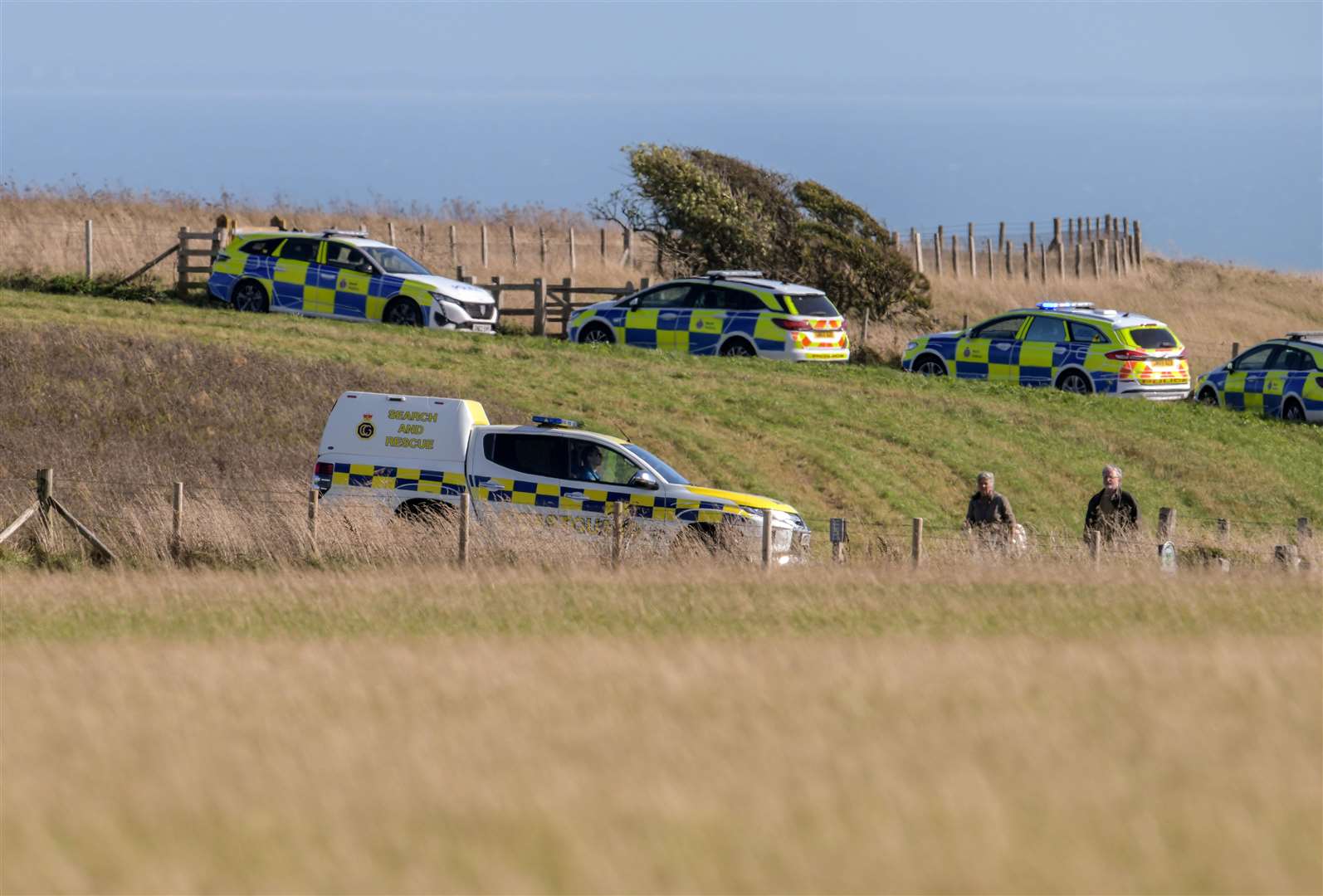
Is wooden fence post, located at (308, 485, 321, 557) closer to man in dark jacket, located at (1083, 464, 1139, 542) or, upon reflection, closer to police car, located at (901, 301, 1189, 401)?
Result: man in dark jacket, located at (1083, 464, 1139, 542)

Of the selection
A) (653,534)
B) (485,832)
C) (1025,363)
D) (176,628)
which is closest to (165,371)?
(653,534)

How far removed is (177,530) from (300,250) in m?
13.5

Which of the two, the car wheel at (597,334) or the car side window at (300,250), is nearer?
the car side window at (300,250)

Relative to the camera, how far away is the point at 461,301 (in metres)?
29.4

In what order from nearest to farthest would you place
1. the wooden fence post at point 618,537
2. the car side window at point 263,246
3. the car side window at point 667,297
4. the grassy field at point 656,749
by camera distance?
the grassy field at point 656,749, the wooden fence post at point 618,537, the car side window at point 667,297, the car side window at point 263,246

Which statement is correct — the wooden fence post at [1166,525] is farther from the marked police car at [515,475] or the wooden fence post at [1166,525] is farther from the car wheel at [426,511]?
the car wheel at [426,511]

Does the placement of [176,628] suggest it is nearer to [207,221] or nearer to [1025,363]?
[1025,363]

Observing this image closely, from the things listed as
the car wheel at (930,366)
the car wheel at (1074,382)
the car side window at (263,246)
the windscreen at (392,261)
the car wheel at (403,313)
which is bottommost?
the car wheel at (1074,382)

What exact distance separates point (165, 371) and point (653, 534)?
979 cm

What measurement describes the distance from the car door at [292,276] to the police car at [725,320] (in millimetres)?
4285

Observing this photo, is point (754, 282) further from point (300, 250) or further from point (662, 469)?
point (662, 469)

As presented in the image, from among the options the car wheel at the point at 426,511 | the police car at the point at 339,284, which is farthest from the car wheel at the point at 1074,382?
the car wheel at the point at 426,511

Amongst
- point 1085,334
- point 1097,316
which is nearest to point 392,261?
point 1085,334

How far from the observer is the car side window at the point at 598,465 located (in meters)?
17.4
